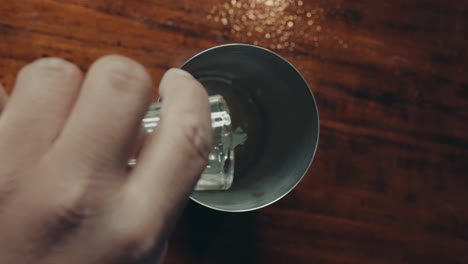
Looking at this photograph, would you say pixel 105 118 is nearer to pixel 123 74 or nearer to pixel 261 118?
pixel 123 74

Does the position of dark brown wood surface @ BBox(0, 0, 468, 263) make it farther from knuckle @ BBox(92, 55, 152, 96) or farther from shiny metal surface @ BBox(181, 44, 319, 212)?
knuckle @ BBox(92, 55, 152, 96)

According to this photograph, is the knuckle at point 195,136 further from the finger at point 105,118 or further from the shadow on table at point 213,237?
the shadow on table at point 213,237

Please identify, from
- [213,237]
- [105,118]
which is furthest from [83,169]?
[213,237]

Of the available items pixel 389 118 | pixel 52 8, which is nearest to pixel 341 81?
pixel 389 118

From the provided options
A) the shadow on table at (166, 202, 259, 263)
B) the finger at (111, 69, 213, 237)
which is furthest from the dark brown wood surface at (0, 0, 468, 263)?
the finger at (111, 69, 213, 237)

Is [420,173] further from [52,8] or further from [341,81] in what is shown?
[52,8]

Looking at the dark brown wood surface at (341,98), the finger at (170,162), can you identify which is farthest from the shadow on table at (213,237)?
the finger at (170,162)
